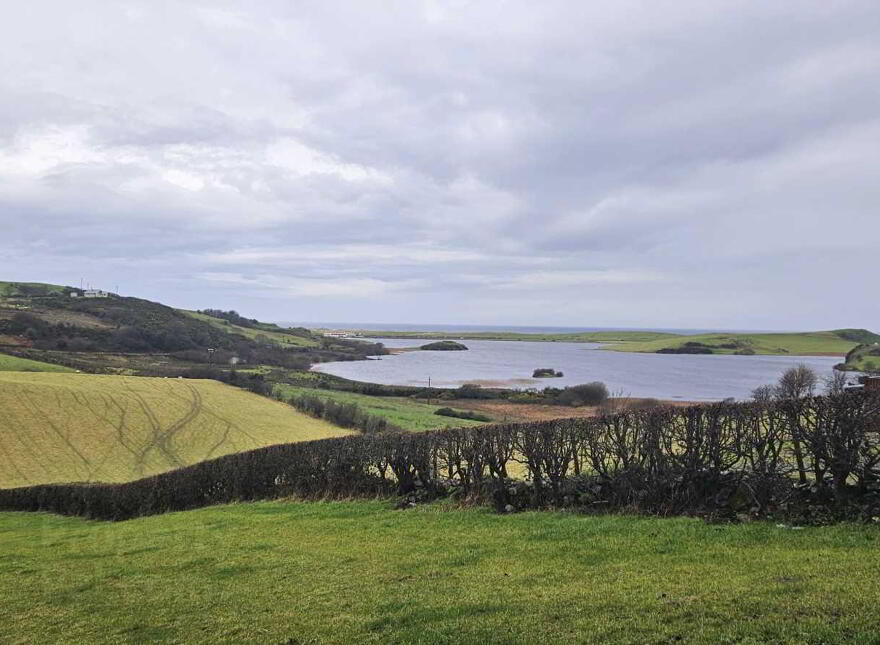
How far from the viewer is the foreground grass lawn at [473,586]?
5.15 meters

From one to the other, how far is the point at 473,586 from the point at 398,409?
171ft

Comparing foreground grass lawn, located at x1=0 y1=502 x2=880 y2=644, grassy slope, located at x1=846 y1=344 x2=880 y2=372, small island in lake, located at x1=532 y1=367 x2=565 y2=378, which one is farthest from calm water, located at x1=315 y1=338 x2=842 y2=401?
foreground grass lawn, located at x1=0 y1=502 x2=880 y2=644

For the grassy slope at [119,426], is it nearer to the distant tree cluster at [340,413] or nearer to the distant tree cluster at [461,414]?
the distant tree cluster at [340,413]

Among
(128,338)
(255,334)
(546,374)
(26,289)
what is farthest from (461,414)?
(26,289)

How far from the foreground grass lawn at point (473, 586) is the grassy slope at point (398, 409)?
30.7 metres

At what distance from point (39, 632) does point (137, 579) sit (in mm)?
2175

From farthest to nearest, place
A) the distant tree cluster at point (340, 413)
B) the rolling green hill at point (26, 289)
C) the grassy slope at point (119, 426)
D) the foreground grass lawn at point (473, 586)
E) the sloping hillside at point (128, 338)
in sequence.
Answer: the rolling green hill at point (26, 289)
the sloping hillside at point (128, 338)
the distant tree cluster at point (340, 413)
the grassy slope at point (119, 426)
the foreground grass lawn at point (473, 586)

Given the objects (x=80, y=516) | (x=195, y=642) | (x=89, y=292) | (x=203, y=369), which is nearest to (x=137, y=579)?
(x=195, y=642)

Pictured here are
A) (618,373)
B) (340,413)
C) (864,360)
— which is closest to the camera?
(340,413)

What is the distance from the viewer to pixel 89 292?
173250 millimetres

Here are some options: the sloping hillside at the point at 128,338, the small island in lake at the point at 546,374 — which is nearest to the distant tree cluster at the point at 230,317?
the sloping hillside at the point at 128,338

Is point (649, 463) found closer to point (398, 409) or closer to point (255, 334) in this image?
point (398, 409)

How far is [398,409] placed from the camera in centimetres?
5838

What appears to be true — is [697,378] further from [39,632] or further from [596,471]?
[39,632]
